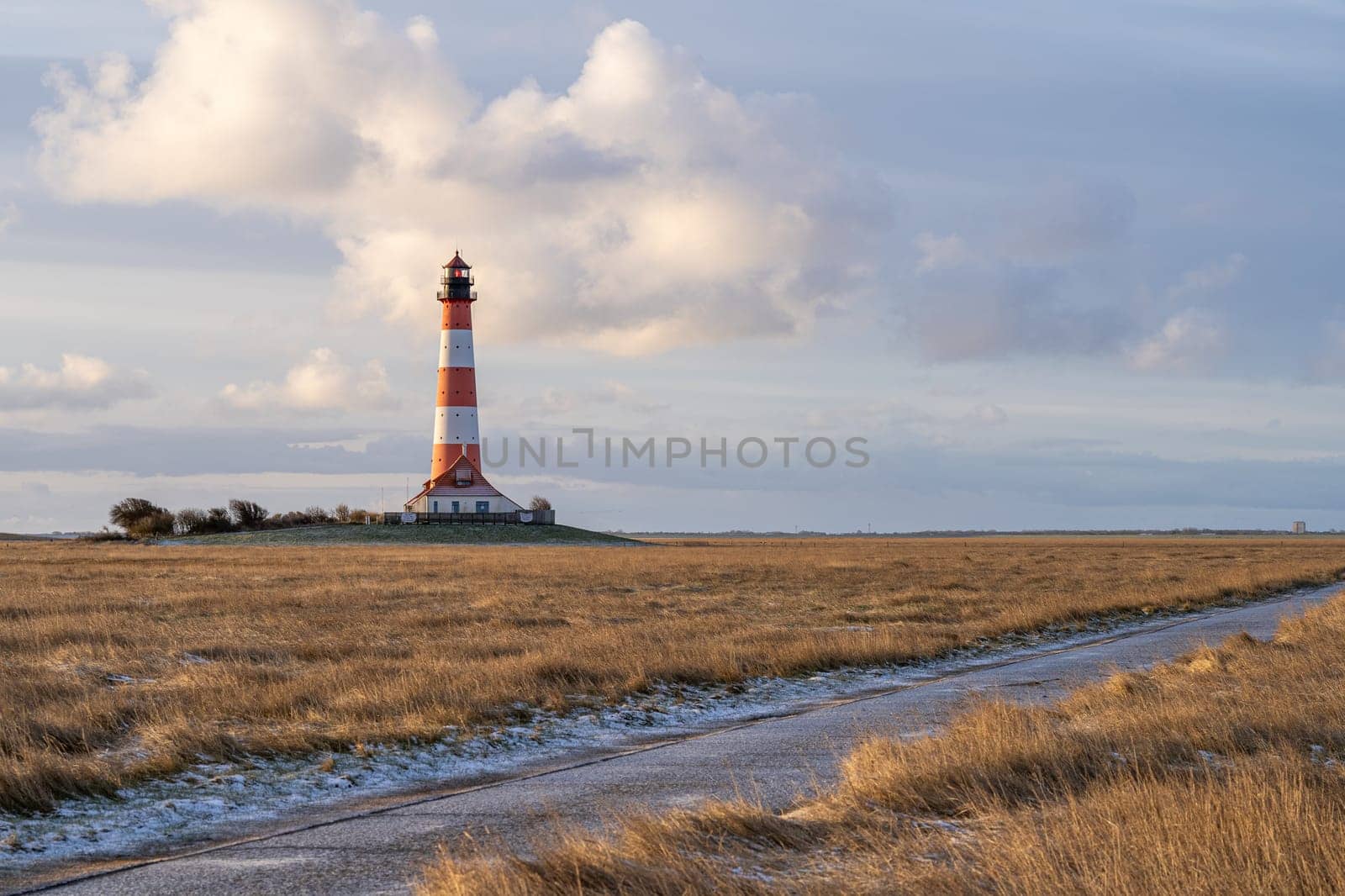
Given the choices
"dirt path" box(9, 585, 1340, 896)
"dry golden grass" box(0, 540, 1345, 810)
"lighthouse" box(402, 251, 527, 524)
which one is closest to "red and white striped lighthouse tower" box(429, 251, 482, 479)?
"lighthouse" box(402, 251, 527, 524)

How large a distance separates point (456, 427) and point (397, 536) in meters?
10.1

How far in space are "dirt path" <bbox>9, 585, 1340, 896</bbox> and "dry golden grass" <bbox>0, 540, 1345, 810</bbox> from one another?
2337 mm

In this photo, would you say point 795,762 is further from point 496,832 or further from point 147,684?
point 147,684

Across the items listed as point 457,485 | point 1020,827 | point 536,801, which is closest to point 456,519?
point 457,485

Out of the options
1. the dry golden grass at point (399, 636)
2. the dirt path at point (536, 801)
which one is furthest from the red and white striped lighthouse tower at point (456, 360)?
the dirt path at point (536, 801)

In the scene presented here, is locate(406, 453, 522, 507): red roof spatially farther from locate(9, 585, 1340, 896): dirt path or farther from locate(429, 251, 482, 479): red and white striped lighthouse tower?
locate(9, 585, 1340, 896): dirt path

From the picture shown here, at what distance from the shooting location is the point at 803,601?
36.8m

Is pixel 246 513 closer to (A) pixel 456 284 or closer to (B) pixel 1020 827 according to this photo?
(A) pixel 456 284

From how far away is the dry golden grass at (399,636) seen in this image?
13.3 m

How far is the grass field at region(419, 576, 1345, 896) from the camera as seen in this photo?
670 cm

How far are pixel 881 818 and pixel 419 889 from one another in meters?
3.09

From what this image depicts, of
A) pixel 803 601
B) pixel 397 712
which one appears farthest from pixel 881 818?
pixel 803 601

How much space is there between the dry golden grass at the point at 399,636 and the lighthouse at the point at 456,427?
29302 millimetres

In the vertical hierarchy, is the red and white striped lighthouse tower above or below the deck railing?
above
